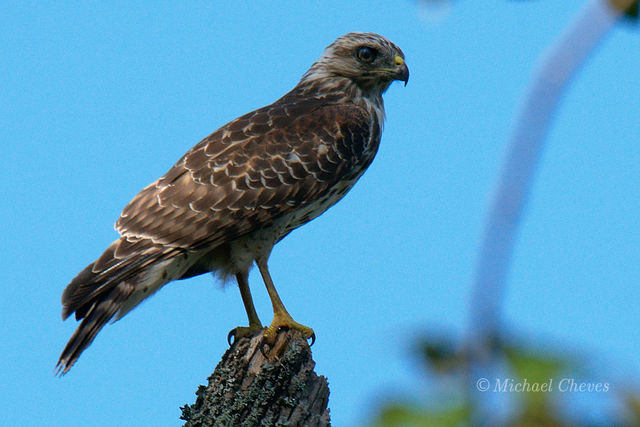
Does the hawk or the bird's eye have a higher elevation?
the bird's eye

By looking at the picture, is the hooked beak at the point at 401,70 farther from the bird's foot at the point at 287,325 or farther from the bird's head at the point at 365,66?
the bird's foot at the point at 287,325

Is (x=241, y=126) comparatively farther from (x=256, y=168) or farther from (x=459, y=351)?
(x=459, y=351)

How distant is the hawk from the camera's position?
5469 mm

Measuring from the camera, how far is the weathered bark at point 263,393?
4555mm

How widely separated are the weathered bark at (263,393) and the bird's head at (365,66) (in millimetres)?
3068

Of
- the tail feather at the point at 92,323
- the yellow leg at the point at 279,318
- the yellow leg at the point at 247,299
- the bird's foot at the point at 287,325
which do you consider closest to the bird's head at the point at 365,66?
the yellow leg at the point at 247,299

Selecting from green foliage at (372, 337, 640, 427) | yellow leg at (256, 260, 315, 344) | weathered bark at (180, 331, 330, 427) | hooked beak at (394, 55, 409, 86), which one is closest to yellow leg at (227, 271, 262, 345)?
yellow leg at (256, 260, 315, 344)

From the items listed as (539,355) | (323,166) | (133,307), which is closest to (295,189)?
(323,166)

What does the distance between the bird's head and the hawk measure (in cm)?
32

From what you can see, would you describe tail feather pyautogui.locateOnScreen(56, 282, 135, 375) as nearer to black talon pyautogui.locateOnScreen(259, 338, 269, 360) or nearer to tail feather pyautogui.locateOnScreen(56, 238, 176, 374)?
tail feather pyautogui.locateOnScreen(56, 238, 176, 374)

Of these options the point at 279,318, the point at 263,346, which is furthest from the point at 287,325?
the point at 263,346

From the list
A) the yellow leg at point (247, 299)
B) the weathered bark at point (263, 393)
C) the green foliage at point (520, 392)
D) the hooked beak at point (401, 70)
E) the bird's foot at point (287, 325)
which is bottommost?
the green foliage at point (520, 392)

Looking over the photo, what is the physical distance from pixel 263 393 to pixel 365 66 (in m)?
3.61

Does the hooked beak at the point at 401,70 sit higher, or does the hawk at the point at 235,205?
the hooked beak at the point at 401,70
